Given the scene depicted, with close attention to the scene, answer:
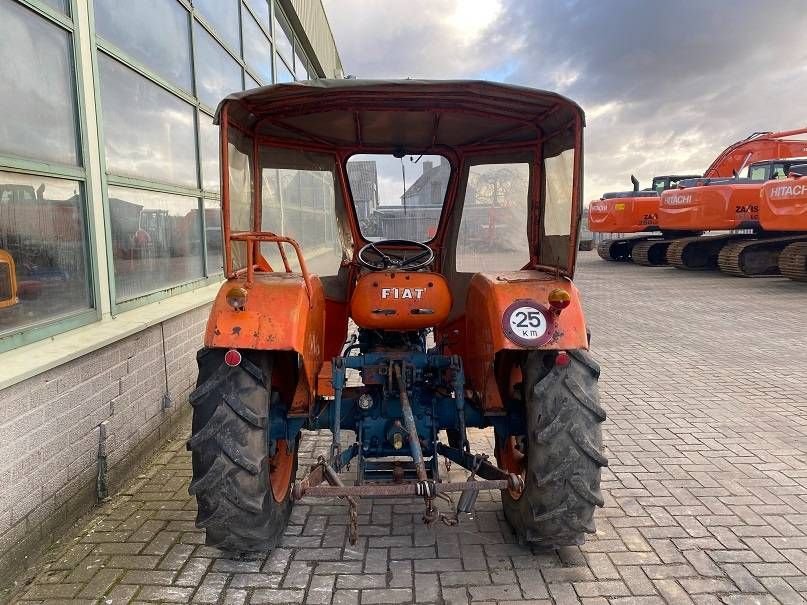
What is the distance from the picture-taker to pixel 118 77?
14.5 feet

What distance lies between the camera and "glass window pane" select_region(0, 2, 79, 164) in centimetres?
316

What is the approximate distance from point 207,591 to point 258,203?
2200 mm

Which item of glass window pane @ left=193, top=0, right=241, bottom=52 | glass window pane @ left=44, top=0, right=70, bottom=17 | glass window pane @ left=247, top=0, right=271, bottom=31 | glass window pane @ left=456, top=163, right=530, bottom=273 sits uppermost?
glass window pane @ left=247, top=0, right=271, bottom=31

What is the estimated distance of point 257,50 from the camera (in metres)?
8.93

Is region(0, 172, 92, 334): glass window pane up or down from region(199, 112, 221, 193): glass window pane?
down

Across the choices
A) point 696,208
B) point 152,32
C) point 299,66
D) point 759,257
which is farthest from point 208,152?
point 759,257

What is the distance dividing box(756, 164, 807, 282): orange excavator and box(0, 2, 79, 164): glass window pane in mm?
13523

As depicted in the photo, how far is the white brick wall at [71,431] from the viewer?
9.80 feet

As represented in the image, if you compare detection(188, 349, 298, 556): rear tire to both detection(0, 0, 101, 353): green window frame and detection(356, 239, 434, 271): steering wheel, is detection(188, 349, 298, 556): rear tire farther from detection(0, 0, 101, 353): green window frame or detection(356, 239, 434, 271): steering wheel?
detection(356, 239, 434, 271): steering wheel

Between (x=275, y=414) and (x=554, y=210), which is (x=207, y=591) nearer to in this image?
(x=275, y=414)

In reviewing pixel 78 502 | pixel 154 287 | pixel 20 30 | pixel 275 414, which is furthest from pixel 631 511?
pixel 20 30

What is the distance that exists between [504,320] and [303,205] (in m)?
2.37

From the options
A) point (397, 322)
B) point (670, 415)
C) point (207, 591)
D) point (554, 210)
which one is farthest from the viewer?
point (670, 415)

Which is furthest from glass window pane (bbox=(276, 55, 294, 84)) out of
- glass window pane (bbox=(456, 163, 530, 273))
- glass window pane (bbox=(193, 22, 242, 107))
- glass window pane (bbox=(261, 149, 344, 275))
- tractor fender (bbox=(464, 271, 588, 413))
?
tractor fender (bbox=(464, 271, 588, 413))
